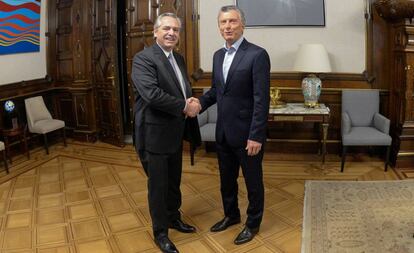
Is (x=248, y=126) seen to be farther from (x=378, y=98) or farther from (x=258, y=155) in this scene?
(x=378, y=98)

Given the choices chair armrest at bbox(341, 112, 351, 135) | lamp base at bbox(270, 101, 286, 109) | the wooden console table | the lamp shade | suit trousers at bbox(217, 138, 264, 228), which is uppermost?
the lamp shade

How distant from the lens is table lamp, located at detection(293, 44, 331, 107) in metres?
3.59

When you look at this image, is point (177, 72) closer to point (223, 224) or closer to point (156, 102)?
point (156, 102)

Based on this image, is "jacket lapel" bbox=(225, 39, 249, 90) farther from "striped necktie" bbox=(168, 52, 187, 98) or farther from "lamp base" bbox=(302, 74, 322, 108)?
"lamp base" bbox=(302, 74, 322, 108)

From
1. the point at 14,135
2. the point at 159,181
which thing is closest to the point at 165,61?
the point at 159,181

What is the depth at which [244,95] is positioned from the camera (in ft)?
6.94

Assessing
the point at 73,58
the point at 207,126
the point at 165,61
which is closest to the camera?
the point at 165,61

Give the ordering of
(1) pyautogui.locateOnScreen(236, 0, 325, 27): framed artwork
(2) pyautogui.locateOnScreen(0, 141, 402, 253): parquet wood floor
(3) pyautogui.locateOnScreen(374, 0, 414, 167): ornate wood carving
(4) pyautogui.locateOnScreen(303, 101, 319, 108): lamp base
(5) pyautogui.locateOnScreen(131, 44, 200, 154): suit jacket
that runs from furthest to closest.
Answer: (1) pyautogui.locateOnScreen(236, 0, 325, 27): framed artwork < (4) pyautogui.locateOnScreen(303, 101, 319, 108): lamp base < (3) pyautogui.locateOnScreen(374, 0, 414, 167): ornate wood carving < (2) pyautogui.locateOnScreen(0, 141, 402, 253): parquet wood floor < (5) pyautogui.locateOnScreen(131, 44, 200, 154): suit jacket

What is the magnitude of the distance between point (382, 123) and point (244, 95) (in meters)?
2.05

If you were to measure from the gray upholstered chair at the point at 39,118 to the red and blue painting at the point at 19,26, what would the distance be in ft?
2.09

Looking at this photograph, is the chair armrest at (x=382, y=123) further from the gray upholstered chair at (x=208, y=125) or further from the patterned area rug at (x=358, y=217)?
the gray upholstered chair at (x=208, y=125)

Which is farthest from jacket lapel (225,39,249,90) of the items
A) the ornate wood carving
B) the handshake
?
the ornate wood carving

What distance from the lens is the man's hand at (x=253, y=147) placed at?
6.81 feet

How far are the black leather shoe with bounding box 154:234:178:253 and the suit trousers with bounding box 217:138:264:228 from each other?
0.46m
